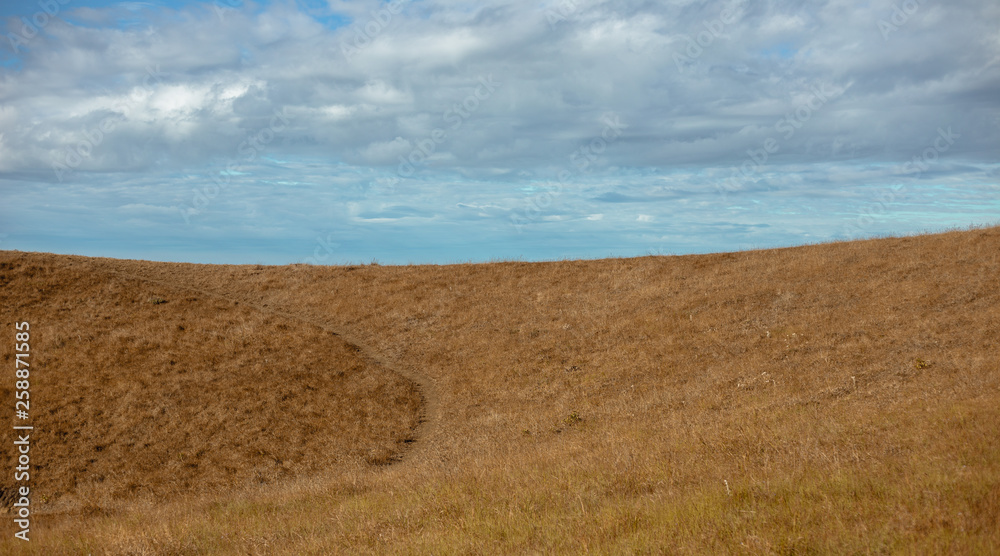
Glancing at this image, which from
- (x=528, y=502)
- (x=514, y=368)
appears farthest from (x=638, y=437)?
(x=514, y=368)

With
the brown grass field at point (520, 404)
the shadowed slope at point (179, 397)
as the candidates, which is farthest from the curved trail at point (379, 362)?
the shadowed slope at point (179, 397)

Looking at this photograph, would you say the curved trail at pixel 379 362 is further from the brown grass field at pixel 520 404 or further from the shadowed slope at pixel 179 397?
the shadowed slope at pixel 179 397

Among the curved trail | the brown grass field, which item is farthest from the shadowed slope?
the curved trail

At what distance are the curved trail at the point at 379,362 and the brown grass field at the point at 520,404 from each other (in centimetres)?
20

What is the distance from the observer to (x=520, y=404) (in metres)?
22.5

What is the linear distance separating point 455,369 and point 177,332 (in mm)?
14823

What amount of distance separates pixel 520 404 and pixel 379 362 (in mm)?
9199

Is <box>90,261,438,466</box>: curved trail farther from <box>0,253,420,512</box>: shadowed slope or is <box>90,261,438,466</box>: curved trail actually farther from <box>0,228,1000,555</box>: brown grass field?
<box>0,253,420,512</box>: shadowed slope

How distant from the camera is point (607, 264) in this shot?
39.2 m

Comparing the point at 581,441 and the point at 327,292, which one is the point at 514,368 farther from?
the point at 327,292

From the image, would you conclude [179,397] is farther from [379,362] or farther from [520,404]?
[520,404]

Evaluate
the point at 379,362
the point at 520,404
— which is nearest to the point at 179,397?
the point at 379,362

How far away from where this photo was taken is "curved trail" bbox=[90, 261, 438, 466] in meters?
21.3

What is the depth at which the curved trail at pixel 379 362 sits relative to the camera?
840 inches
